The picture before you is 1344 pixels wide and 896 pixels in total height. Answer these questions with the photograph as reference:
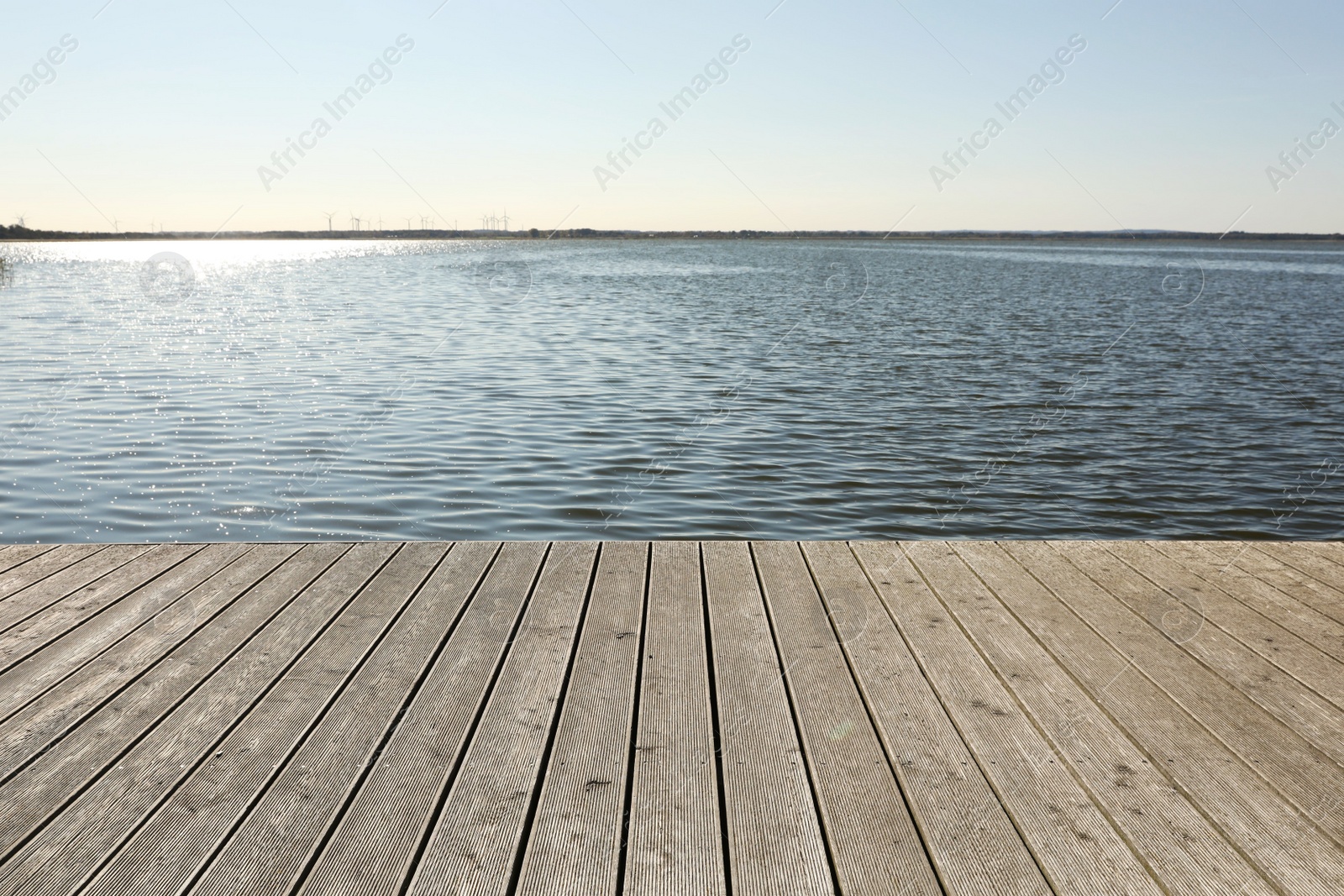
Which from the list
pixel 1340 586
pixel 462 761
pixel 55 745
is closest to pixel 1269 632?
pixel 1340 586

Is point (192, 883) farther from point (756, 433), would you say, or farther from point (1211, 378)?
point (1211, 378)

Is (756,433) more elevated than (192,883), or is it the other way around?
(192,883)

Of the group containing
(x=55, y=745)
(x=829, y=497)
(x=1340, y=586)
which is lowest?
(x=829, y=497)

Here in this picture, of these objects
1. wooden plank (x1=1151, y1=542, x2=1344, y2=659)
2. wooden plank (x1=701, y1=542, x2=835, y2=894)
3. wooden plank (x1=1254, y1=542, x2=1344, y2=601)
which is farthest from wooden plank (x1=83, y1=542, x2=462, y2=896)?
wooden plank (x1=1254, y1=542, x2=1344, y2=601)

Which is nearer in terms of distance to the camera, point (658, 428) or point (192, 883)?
point (192, 883)

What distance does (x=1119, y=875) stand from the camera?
5.71 feet

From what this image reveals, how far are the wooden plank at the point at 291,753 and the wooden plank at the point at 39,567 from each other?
1.24 meters

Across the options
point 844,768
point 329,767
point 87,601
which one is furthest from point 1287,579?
point 87,601

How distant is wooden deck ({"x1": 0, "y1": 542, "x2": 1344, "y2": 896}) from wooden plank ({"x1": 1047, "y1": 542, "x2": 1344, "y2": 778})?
0.01 meters

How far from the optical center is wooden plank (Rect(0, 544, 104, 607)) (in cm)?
318

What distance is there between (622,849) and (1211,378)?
40.8 feet

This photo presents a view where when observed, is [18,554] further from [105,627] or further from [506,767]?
[506,767]

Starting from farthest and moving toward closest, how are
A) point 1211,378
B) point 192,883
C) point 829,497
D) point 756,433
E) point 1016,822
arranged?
point 1211,378, point 756,433, point 829,497, point 1016,822, point 192,883

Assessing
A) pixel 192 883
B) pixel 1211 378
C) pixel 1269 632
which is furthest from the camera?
pixel 1211 378
